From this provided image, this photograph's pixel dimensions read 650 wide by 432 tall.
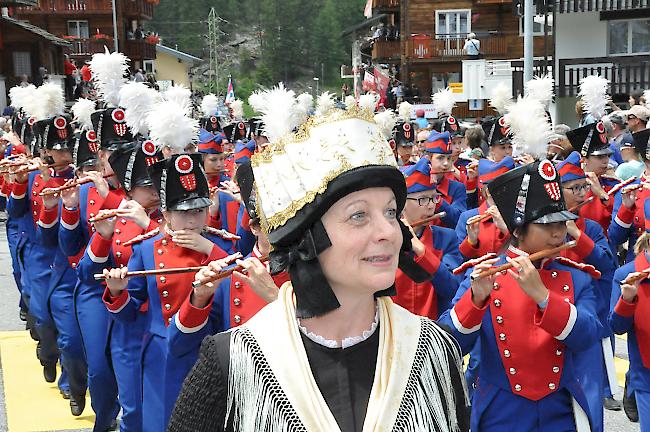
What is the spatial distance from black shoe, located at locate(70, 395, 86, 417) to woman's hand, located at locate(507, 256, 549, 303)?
4754mm

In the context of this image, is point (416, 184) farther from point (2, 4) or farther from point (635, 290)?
point (2, 4)

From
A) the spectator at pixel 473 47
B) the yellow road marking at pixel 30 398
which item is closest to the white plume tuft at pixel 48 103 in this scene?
the yellow road marking at pixel 30 398

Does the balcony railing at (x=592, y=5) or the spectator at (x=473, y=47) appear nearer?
the balcony railing at (x=592, y=5)

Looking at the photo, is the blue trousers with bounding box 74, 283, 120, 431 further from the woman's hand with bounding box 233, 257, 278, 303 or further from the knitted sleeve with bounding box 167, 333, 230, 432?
the knitted sleeve with bounding box 167, 333, 230, 432

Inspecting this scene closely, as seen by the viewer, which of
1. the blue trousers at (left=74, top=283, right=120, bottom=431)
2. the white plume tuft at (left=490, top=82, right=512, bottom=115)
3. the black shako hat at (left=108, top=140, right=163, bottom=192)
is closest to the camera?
the black shako hat at (left=108, top=140, right=163, bottom=192)

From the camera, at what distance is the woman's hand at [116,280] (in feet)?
18.8

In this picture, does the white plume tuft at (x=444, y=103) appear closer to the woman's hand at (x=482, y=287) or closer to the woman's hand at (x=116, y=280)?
the woman's hand at (x=116, y=280)

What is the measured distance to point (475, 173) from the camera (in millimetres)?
11781

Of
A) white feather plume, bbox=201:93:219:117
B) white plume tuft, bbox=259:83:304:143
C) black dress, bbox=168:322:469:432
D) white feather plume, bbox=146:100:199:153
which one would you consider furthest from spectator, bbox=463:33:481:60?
black dress, bbox=168:322:469:432

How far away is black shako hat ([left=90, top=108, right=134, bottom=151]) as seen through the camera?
7883 millimetres

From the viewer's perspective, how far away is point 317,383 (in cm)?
294

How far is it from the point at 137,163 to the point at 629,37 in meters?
26.8

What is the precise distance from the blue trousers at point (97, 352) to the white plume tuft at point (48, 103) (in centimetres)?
344

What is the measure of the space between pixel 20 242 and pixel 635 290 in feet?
20.9
